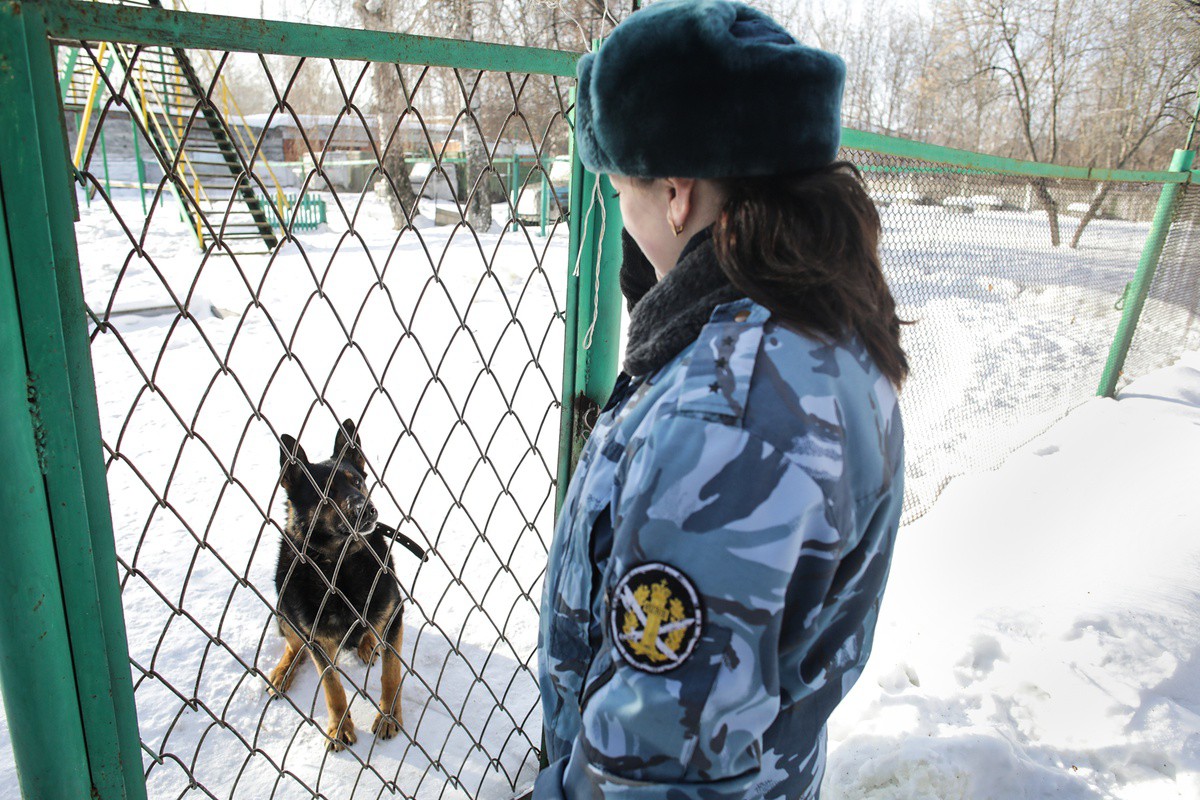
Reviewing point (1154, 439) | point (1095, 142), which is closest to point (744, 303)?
point (1154, 439)

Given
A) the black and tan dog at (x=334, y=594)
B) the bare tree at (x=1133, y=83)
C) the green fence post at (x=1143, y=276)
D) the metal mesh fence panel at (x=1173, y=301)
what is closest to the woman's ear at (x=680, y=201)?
the black and tan dog at (x=334, y=594)

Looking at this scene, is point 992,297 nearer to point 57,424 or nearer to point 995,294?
point 995,294

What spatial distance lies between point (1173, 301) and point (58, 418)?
298 inches

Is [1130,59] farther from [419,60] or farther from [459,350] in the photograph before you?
[419,60]

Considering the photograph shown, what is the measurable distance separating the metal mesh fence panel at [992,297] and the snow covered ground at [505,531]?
22 mm

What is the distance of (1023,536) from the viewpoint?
11.5 ft

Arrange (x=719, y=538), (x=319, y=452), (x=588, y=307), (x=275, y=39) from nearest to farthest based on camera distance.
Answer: (x=719, y=538) < (x=275, y=39) < (x=588, y=307) < (x=319, y=452)

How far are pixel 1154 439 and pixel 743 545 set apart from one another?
5217 millimetres

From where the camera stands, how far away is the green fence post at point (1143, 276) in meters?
5.05

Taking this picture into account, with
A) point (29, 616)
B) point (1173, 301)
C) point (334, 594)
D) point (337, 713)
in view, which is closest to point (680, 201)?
point (29, 616)

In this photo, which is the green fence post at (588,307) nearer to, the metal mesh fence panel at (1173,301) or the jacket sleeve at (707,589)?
the jacket sleeve at (707,589)

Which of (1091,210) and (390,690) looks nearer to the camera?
(390,690)

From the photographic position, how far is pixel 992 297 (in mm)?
5055

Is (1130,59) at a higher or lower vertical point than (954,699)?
higher
